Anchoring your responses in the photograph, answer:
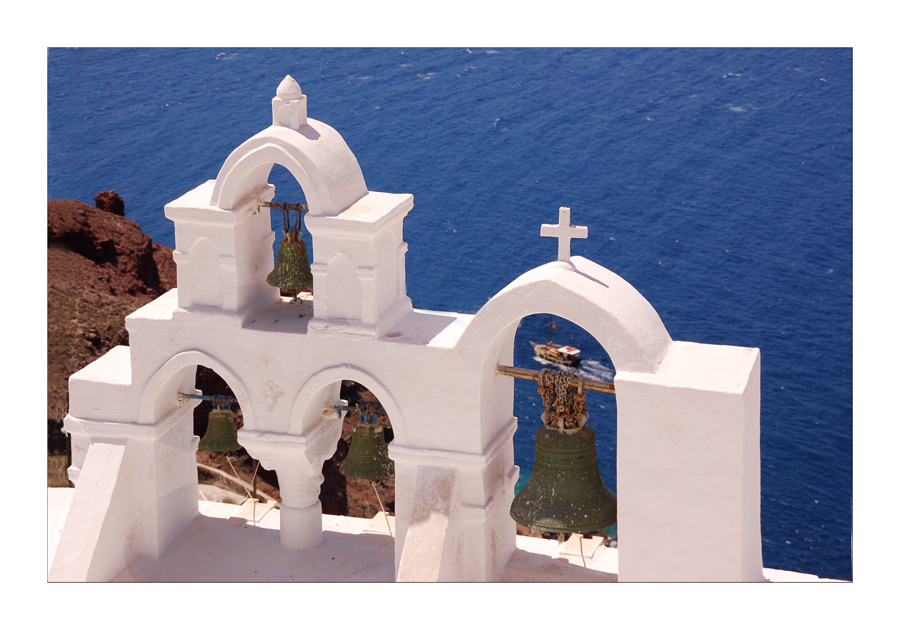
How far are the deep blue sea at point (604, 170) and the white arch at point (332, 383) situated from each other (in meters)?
12.8

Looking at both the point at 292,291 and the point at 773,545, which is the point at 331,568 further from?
the point at 773,545

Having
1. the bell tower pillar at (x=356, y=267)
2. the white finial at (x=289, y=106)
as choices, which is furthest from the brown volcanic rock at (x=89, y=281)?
the white finial at (x=289, y=106)

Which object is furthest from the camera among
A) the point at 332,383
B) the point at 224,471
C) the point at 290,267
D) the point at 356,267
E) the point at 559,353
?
the point at 559,353

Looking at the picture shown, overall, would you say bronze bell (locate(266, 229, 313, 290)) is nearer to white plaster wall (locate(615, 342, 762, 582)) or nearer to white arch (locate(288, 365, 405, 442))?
white arch (locate(288, 365, 405, 442))

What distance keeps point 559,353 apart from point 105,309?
12.0 metres

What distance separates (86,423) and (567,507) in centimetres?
702

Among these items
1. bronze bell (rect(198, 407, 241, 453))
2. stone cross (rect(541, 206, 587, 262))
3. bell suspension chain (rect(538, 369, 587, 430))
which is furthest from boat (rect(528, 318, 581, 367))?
stone cross (rect(541, 206, 587, 262))

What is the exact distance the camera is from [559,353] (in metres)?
32.5

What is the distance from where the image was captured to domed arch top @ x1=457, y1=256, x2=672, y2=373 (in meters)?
13.6

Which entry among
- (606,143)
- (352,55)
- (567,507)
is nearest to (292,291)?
(567,507)

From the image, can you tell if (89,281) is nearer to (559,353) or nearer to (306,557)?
(559,353)

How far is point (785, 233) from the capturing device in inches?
1226

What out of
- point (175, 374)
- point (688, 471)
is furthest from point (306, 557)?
point (688, 471)

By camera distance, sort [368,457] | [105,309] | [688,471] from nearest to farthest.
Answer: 1. [688,471]
2. [368,457]
3. [105,309]
